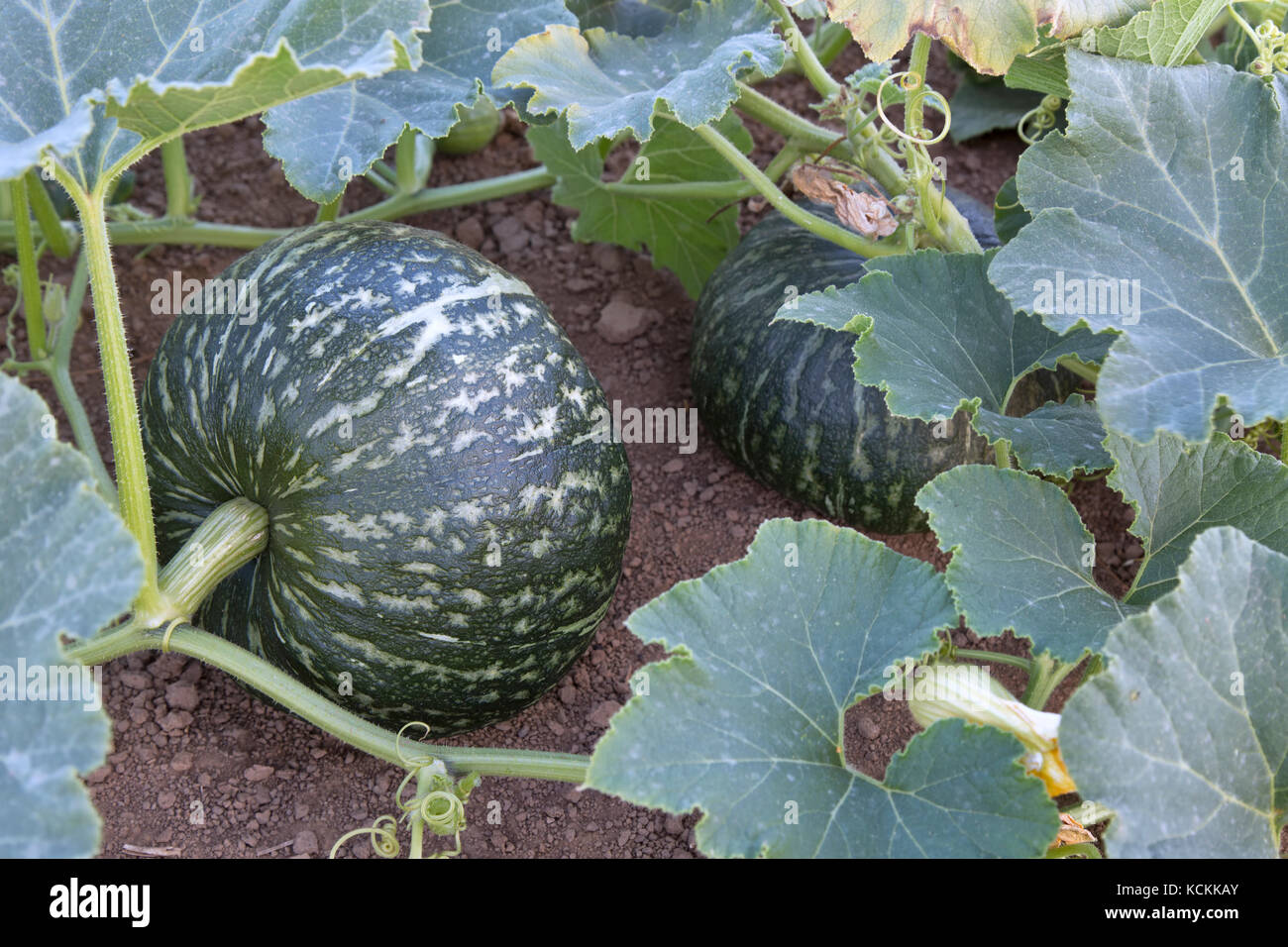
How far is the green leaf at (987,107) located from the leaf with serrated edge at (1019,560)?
1.79 meters

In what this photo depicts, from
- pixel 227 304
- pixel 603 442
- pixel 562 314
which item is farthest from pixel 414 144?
pixel 603 442

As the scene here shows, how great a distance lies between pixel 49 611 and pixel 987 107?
2.80m

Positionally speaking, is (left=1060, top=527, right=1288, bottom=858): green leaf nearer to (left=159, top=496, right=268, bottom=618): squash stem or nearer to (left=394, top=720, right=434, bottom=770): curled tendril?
(left=394, top=720, right=434, bottom=770): curled tendril

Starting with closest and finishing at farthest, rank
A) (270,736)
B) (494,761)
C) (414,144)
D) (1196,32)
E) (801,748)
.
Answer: (801,748) < (494,761) < (1196,32) < (270,736) < (414,144)

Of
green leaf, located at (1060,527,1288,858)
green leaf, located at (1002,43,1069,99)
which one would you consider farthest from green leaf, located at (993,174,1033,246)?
green leaf, located at (1060,527,1288,858)

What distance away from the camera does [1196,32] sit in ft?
6.89

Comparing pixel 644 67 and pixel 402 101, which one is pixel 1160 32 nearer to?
pixel 644 67

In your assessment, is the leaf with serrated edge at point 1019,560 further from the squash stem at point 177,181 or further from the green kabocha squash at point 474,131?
the squash stem at point 177,181

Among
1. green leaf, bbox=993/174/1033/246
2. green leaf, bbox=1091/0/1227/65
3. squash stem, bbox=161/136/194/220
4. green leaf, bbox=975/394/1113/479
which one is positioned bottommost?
green leaf, bbox=975/394/1113/479

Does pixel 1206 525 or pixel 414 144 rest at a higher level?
pixel 414 144

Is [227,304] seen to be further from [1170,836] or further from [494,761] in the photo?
[1170,836]

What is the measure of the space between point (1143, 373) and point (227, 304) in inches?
59.9

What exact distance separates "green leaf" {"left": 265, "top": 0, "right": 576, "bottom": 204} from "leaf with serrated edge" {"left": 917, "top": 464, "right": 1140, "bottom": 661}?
1075mm

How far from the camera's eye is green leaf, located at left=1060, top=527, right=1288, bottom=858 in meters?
1.48
